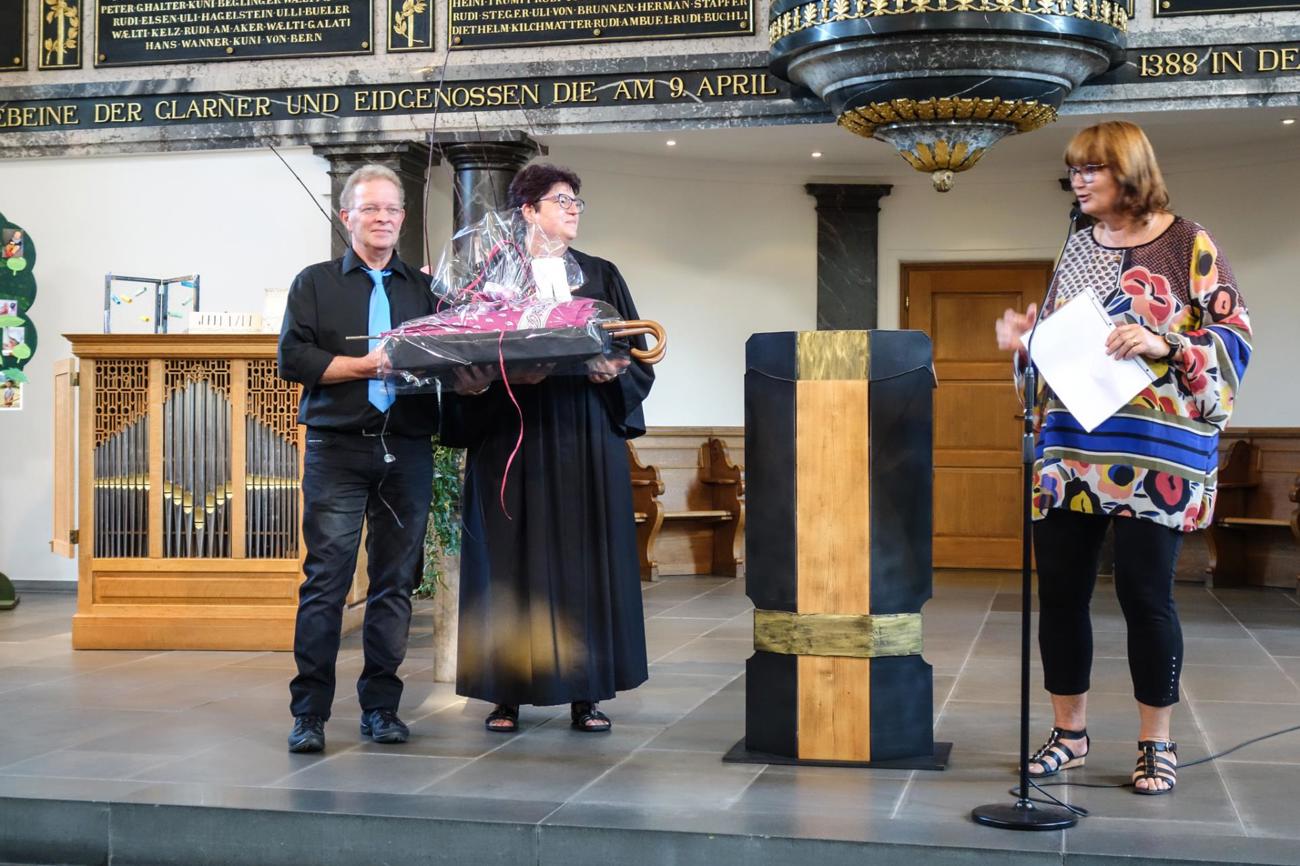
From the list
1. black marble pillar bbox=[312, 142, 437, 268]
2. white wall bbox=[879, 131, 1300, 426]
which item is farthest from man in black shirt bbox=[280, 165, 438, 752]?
white wall bbox=[879, 131, 1300, 426]

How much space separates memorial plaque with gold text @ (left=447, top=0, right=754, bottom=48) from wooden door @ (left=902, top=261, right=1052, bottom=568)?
9.56 feet

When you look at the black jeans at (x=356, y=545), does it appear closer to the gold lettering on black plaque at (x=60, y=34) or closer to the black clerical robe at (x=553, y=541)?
the black clerical robe at (x=553, y=541)

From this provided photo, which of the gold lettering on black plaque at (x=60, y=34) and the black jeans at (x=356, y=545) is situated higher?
the gold lettering on black plaque at (x=60, y=34)

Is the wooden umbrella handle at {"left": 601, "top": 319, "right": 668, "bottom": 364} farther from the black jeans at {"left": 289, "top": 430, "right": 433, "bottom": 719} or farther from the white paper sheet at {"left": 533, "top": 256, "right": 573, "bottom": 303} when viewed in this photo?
the black jeans at {"left": 289, "top": 430, "right": 433, "bottom": 719}

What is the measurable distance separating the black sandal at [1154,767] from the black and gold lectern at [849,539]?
0.45 m

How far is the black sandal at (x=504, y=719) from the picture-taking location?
383 cm

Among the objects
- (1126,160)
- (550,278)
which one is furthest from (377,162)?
(1126,160)

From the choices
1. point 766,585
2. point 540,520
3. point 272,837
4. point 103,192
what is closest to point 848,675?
point 766,585

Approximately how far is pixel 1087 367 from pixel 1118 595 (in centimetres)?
49

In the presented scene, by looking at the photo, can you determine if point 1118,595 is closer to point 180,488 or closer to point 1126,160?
point 1126,160

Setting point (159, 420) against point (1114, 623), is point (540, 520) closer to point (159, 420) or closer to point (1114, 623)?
point (159, 420)

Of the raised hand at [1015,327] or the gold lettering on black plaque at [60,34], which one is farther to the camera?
the gold lettering on black plaque at [60,34]

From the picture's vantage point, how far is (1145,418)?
308 cm

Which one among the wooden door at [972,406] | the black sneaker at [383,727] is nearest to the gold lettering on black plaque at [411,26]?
the wooden door at [972,406]
